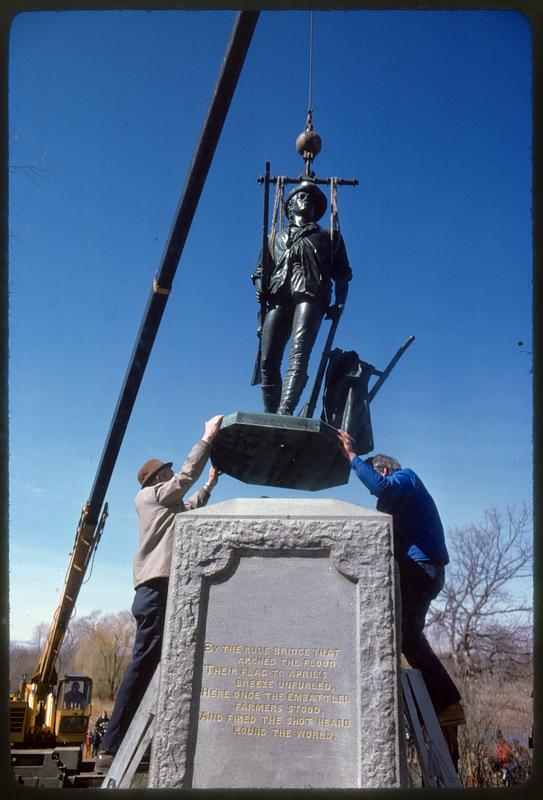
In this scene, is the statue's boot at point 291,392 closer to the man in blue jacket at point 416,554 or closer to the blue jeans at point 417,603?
the man in blue jacket at point 416,554

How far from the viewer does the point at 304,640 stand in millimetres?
3547

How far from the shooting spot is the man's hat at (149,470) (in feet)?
16.1

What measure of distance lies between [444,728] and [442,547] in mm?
1254

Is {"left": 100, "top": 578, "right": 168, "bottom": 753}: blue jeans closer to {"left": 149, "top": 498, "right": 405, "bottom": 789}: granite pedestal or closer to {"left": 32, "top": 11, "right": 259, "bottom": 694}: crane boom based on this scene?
{"left": 149, "top": 498, "right": 405, "bottom": 789}: granite pedestal

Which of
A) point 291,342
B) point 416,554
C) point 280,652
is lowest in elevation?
point 280,652

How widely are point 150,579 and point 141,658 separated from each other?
48cm

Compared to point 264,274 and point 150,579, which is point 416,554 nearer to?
point 150,579

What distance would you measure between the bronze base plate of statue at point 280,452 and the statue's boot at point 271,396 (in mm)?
479

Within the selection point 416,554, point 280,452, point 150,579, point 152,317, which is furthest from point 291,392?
point 152,317

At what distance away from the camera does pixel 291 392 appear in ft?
15.3

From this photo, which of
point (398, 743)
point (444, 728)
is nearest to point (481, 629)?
point (444, 728)

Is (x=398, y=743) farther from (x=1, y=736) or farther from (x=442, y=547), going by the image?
(x=1, y=736)

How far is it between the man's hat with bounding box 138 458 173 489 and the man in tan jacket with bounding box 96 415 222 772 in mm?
305

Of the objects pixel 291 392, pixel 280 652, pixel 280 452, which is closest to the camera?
pixel 280 652
